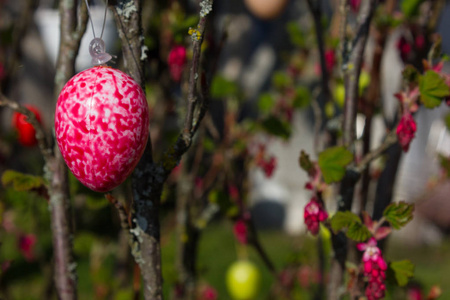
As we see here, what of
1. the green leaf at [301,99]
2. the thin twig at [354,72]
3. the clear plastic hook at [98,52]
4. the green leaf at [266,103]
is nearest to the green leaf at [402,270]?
the thin twig at [354,72]

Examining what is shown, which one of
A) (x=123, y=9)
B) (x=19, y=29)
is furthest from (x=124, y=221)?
(x=19, y=29)

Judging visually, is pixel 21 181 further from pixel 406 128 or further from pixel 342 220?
pixel 406 128

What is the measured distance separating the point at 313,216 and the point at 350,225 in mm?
73

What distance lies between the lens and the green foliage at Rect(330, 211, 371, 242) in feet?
2.62

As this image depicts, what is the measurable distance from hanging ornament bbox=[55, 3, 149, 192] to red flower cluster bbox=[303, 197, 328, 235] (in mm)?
323

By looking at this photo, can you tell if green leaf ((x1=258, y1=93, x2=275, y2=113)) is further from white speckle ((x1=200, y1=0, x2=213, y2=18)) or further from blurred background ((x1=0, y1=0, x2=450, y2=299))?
white speckle ((x1=200, y1=0, x2=213, y2=18))

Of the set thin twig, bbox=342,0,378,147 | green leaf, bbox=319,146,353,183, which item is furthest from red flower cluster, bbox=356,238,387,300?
thin twig, bbox=342,0,378,147

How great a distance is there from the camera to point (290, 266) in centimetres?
183

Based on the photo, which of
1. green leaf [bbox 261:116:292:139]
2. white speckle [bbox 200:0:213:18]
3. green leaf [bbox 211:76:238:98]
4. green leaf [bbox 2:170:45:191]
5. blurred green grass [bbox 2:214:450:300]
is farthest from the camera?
blurred green grass [bbox 2:214:450:300]

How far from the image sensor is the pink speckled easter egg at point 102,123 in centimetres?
72

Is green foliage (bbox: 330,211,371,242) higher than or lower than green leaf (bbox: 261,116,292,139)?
higher

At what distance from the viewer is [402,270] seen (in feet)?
2.77

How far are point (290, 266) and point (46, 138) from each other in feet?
3.87

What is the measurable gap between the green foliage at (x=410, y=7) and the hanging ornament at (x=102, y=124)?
927 mm
